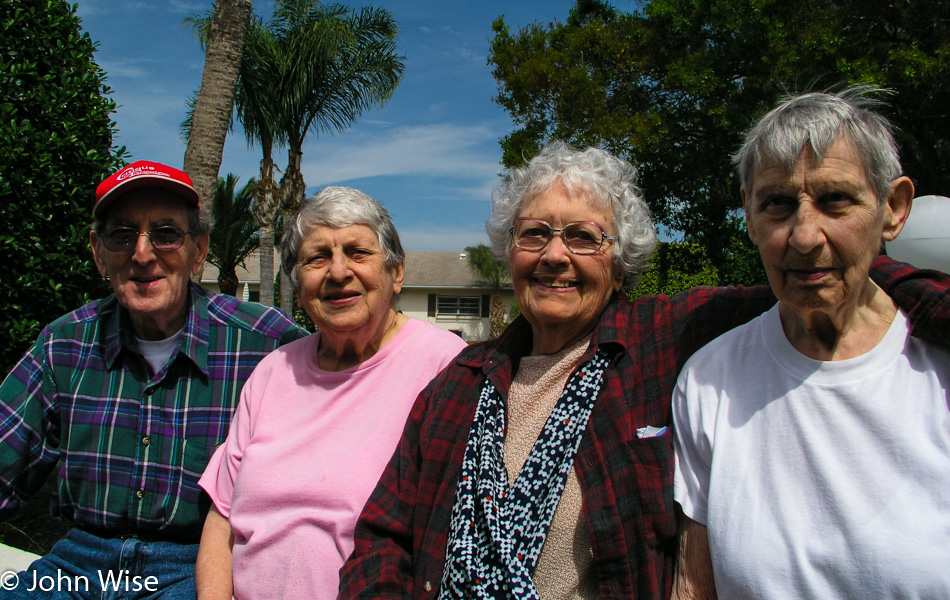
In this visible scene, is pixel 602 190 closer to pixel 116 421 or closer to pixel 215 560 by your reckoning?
pixel 215 560

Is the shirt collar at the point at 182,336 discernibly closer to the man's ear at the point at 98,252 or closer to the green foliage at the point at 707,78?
the man's ear at the point at 98,252

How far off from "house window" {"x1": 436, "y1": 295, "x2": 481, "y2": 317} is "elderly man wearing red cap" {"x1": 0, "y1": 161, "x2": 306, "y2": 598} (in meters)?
30.6

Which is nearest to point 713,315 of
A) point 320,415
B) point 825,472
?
point 825,472

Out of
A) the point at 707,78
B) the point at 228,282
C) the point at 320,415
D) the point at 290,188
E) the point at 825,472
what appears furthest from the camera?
the point at 228,282

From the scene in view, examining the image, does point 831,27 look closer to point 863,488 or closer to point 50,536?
point 863,488

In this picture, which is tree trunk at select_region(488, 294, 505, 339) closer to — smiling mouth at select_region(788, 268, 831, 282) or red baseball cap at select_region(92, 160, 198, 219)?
red baseball cap at select_region(92, 160, 198, 219)

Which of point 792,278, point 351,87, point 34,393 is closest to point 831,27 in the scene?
point 351,87

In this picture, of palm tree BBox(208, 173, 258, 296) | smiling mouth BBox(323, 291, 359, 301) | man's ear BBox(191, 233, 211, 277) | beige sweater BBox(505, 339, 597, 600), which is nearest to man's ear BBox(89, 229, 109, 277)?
man's ear BBox(191, 233, 211, 277)

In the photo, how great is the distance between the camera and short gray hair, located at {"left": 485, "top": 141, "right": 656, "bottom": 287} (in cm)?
219

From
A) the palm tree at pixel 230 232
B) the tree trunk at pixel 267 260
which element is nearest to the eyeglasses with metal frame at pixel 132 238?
the tree trunk at pixel 267 260

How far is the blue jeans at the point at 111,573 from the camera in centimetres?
248

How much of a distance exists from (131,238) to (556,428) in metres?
1.96

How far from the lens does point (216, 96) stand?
5.23 metres

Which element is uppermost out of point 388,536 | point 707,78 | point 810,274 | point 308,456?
point 707,78
